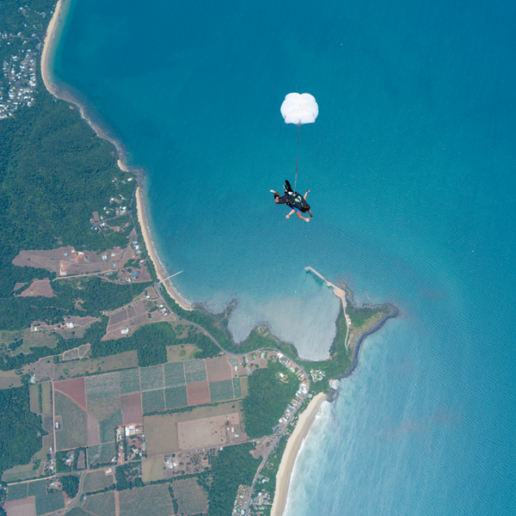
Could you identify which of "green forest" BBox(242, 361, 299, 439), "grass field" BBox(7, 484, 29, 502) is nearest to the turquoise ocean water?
"green forest" BBox(242, 361, 299, 439)

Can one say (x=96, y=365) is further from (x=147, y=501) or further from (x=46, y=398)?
(x=147, y=501)

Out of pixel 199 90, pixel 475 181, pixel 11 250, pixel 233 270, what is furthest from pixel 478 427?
pixel 11 250

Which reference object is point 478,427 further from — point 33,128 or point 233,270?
point 33,128

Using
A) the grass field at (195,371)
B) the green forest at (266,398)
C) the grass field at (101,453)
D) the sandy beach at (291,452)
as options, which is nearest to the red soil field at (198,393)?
the grass field at (195,371)

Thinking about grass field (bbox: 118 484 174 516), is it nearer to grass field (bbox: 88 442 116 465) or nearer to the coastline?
grass field (bbox: 88 442 116 465)

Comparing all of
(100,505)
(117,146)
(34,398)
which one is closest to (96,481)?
(100,505)

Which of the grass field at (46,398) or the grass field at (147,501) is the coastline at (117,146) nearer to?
the grass field at (46,398)
